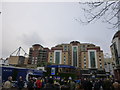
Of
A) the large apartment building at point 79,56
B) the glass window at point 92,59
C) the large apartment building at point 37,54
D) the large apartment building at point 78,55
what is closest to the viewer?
the glass window at point 92,59

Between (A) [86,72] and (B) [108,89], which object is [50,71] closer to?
(B) [108,89]

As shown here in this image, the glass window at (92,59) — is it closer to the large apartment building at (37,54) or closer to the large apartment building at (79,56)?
the large apartment building at (79,56)

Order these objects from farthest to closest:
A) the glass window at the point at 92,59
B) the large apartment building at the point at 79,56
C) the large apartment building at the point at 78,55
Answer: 1. the large apartment building at the point at 78,55
2. the large apartment building at the point at 79,56
3. the glass window at the point at 92,59

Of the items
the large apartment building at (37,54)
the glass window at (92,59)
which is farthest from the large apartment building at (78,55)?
the large apartment building at (37,54)

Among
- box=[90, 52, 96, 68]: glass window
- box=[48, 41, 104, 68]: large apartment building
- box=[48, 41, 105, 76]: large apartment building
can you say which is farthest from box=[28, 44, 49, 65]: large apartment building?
box=[90, 52, 96, 68]: glass window

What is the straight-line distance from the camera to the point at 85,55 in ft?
210

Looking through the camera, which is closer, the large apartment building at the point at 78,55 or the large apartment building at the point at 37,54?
the large apartment building at the point at 78,55

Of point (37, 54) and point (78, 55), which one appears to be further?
point (37, 54)

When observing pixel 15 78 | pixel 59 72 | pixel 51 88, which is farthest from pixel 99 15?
pixel 59 72

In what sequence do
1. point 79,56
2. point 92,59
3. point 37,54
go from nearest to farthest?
point 92,59 → point 79,56 → point 37,54

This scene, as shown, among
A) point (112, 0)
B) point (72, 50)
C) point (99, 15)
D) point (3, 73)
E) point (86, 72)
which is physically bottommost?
point (86, 72)

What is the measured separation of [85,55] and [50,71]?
41025 mm

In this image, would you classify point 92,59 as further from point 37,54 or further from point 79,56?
point 37,54

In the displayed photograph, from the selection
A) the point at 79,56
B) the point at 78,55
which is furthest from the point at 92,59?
the point at 78,55
